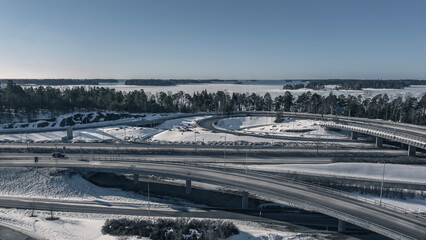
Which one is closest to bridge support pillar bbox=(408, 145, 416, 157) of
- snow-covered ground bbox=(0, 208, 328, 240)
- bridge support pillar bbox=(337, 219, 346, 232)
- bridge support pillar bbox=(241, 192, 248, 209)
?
bridge support pillar bbox=(337, 219, 346, 232)

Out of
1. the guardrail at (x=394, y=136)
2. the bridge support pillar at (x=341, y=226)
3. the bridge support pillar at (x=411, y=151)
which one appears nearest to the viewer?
the bridge support pillar at (x=341, y=226)

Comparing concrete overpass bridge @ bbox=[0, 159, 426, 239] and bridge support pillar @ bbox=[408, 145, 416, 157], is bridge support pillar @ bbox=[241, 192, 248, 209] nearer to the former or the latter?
concrete overpass bridge @ bbox=[0, 159, 426, 239]

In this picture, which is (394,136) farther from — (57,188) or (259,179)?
(57,188)

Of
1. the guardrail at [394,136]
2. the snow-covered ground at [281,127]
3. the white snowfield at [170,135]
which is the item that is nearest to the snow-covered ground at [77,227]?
the white snowfield at [170,135]

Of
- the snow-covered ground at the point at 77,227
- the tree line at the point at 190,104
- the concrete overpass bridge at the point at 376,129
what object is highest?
the tree line at the point at 190,104

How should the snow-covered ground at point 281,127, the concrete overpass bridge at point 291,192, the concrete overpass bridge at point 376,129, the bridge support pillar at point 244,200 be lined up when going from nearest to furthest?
the concrete overpass bridge at point 291,192
the bridge support pillar at point 244,200
the concrete overpass bridge at point 376,129
the snow-covered ground at point 281,127

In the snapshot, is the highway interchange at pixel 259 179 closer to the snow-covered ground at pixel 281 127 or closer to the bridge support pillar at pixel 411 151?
the bridge support pillar at pixel 411 151

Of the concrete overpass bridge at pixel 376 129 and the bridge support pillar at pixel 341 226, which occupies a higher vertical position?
the concrete overpass bridge at pixel 376 129

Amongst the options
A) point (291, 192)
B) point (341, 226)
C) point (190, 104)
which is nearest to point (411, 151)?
point (341, 226)
